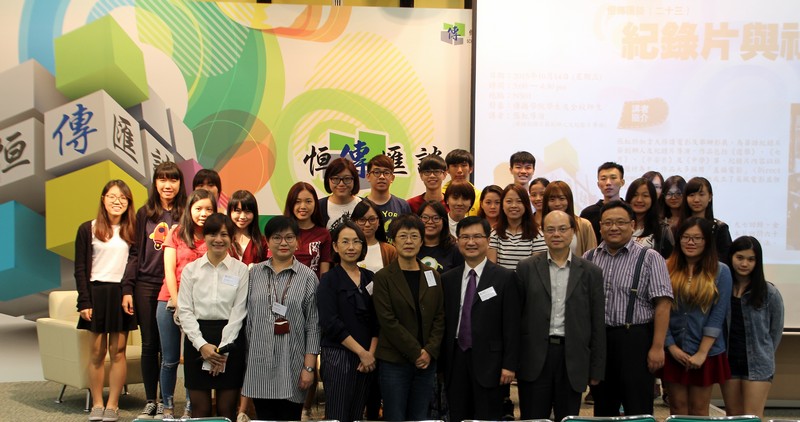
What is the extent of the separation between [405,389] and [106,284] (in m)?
2.09

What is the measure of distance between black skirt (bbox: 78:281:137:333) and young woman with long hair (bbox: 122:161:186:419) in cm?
10

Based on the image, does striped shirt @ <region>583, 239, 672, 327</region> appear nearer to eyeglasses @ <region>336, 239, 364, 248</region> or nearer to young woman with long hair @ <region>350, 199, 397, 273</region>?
young woman with long hair @ <region>350, 199, 397, 273</region>

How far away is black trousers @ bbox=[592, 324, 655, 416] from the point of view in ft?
12.2

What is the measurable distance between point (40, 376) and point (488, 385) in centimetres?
393

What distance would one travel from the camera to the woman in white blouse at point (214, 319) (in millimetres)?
3754

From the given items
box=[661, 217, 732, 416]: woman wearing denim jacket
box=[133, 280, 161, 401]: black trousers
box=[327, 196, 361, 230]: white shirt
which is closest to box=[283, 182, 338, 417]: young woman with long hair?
box=[327, 196, 361, 230]: white shirt

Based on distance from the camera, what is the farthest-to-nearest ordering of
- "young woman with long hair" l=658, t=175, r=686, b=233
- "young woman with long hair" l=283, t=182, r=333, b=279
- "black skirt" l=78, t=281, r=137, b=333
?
"young woman with long hair" l=658, t=175, r=686, b=233
"black skirt" l=78, t=281, r=137, b=333
"young woman with long hair" l=283, t=182, r=333, b=279

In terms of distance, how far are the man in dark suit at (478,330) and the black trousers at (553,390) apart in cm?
14

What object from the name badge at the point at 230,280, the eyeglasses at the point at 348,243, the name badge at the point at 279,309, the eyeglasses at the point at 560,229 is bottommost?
the name badge at the point at 279,309

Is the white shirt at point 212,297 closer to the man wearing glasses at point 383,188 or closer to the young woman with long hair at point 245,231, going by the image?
the young woman with long hair at point 245,231

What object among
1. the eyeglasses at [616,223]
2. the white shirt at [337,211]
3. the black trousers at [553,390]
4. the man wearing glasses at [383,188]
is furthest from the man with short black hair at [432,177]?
the black trousers at [553,390]

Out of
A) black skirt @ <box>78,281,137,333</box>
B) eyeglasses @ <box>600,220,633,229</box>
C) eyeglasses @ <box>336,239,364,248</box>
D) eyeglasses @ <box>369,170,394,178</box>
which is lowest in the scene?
black skirt @ <box>78,281,137,333</box>

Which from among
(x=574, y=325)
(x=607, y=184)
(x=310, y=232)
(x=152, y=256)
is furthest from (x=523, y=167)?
(x=152, y=256)

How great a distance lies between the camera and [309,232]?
4246 millimetres
